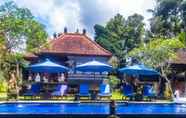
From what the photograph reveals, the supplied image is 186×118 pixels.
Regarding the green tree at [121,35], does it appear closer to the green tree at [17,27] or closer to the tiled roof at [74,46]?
the tiled roof at [74,46]

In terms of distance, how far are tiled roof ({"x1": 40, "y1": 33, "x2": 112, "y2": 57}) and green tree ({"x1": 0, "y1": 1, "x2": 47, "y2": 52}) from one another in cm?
1053

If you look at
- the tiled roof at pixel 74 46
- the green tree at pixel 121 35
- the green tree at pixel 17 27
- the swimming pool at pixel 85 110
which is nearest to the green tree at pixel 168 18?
the green tree at pixel 121 35

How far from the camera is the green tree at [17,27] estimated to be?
3039 cm

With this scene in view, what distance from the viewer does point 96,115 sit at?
1869 centimetres

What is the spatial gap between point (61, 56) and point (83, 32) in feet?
15.4

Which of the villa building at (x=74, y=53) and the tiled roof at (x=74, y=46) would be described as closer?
the villa building at (x=74, y=53)

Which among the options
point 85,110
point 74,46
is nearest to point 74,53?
point 74,46

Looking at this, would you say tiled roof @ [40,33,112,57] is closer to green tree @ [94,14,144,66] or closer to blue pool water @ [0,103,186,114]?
blue pool water @ [0,103,186,114]

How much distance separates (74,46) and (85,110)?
75.5 feet

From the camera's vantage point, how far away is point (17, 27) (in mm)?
30406

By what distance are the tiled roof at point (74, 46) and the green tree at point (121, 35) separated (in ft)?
63.3

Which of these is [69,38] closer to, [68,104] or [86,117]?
[68,104]

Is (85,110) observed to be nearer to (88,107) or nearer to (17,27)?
(88,107)

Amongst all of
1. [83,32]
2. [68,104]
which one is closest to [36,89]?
[68,104]
